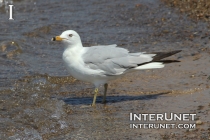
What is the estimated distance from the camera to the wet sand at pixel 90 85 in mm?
5959

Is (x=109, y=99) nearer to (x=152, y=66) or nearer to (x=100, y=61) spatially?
(x=100, y=61)

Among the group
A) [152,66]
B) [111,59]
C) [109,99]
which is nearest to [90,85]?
[109,99]

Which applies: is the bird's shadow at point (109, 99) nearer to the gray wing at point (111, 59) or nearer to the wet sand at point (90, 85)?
the wet sand at point (90, 85)

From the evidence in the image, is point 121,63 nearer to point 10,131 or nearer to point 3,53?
point 10,131

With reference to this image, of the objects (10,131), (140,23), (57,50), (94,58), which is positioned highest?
(140,23)

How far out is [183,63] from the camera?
8328mm

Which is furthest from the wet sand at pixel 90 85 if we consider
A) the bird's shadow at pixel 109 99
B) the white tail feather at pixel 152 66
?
the white tail feather at pixel 152 66

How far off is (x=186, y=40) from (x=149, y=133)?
4134 mm

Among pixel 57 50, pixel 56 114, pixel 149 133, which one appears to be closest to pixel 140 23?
pixel 57 50

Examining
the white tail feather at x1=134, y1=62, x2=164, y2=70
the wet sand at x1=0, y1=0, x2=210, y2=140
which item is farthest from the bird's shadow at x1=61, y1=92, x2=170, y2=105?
the white tail feather at x1=134, y1=62, x2=164, y2=70

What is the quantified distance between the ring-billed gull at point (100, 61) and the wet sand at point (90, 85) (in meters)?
0.37

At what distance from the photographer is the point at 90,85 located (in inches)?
309

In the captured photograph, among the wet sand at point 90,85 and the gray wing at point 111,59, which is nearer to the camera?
the wet sand at point 90,85

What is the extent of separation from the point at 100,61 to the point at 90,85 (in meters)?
0.94
